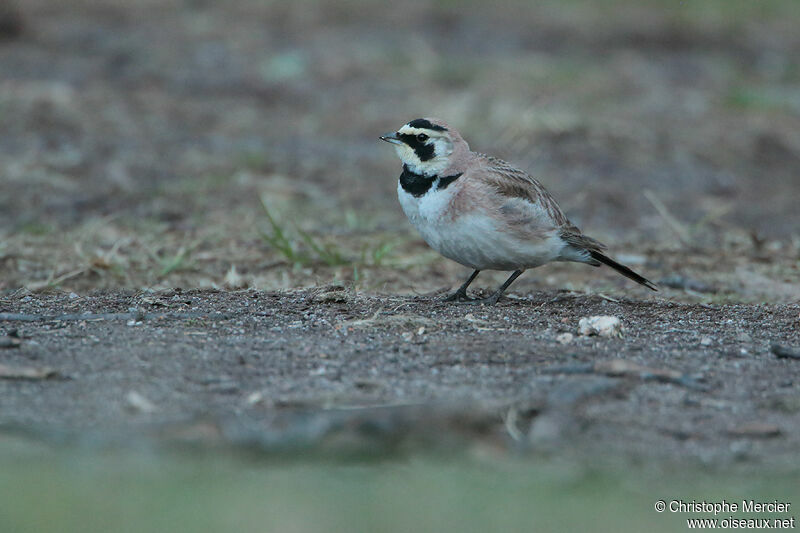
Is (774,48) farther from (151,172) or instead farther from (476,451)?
(476,451)

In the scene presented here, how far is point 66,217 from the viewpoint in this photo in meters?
9.42

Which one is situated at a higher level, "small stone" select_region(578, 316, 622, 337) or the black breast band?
the black breast band

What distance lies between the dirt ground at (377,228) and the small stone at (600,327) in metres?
0.09

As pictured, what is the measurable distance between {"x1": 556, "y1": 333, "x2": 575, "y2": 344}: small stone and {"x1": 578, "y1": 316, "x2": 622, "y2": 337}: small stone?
12 centimetres

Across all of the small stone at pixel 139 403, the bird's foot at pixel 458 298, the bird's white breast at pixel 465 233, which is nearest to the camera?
the small stone at pixel 139 403

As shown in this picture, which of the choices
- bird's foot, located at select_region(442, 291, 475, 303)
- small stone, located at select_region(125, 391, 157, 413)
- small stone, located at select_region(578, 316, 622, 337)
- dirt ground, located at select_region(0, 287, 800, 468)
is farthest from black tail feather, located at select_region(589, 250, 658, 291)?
small stone, located at select_region(125, 391, 157, 413)

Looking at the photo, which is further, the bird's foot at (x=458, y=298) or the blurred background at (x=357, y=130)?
the blurred background at (x=357, y=130)

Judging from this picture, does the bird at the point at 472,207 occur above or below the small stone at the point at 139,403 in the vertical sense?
above

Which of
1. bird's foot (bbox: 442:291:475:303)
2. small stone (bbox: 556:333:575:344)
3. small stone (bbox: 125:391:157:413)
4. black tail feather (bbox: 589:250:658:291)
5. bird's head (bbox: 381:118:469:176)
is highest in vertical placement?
bird's head (bbox: 381:118:469:176)

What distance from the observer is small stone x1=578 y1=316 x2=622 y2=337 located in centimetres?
583

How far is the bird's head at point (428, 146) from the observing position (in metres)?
6.57
